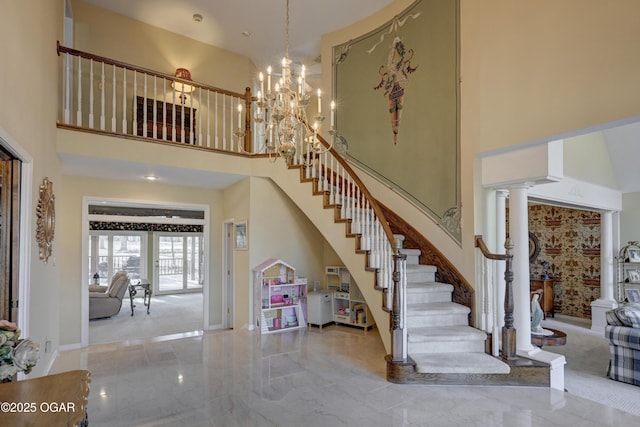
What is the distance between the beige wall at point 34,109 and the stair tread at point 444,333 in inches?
145

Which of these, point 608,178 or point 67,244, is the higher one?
point 608,178

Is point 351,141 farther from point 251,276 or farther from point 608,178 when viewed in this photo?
point 608,178

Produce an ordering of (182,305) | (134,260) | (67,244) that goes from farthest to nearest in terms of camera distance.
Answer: (134,260) → (182,305) → (67,244)

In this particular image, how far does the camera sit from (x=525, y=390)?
348 cm

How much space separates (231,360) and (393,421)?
7.38 feet

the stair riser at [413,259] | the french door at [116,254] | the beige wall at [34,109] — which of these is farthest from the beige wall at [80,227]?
the french door at [116,254]

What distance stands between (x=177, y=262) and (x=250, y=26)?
27.3 feet

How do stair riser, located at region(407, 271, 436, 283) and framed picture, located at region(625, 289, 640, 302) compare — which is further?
framed picture, located at region(625, 289, 640, 302)

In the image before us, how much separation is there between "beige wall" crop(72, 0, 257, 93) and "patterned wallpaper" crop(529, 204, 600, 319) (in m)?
7.31

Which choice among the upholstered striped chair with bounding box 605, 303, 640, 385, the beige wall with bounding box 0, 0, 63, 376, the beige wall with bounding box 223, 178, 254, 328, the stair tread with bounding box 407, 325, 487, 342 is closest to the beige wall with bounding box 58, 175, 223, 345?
the beige wall with bounding box 223, 178, 254, 328

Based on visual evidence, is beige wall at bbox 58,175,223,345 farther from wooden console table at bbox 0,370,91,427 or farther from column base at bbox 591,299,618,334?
column base at bbox 591,299,618,334

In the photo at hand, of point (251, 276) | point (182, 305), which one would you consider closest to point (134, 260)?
point (182, 305)

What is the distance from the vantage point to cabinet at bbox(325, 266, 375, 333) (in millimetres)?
5801

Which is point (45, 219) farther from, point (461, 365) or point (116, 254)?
point (116, 254)
